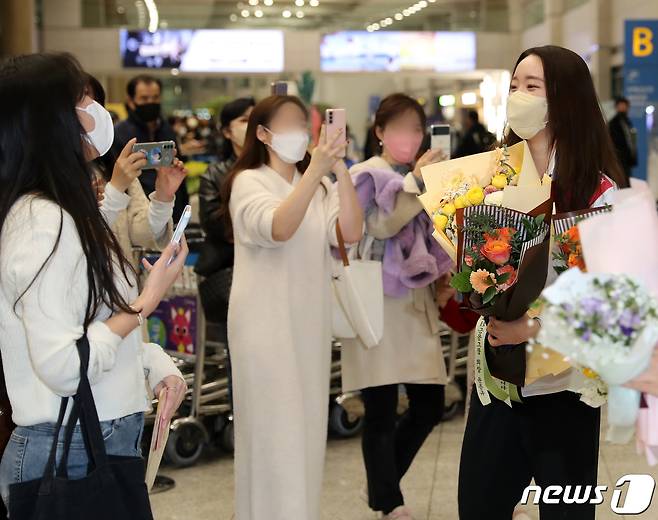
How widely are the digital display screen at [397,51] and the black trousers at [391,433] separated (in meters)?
16.5

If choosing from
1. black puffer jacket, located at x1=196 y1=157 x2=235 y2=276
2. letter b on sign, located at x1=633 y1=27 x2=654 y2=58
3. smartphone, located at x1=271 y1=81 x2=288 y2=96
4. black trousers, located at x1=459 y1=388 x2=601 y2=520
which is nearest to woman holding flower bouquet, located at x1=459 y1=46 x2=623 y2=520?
black trousers, located at x1=459 y1=388 x2=601 y2=520

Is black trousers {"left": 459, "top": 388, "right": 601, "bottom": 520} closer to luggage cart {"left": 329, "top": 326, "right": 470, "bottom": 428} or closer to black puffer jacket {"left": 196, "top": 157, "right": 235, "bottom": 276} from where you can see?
black puffer jacket {"left": 196, "top": 157, "right": 235, "bottom": 276}

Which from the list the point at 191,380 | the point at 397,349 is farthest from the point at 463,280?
the point at 191,380

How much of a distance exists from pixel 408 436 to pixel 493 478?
4.96 ft

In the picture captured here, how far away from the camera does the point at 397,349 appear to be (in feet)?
13.4

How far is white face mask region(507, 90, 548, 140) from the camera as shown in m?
2.68

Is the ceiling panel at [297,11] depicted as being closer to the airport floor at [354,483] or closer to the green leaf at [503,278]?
the airport floor at [354,483]

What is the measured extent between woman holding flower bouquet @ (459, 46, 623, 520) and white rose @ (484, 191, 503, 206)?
0.46 feet

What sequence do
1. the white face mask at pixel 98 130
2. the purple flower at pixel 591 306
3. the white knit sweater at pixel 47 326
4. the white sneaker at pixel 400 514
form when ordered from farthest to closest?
the white sneaker at pixel 400 514 < the white face mask at pixel 98 130 < the white knit sweater at pixel 47 326 < the purple flower at pixel 591 306

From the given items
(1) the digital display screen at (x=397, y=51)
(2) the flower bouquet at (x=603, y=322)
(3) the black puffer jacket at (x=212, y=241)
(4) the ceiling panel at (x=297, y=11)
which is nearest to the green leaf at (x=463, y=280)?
(2) the flower bouquet at (x=603, y=322)

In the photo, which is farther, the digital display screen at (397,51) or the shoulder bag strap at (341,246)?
the digital display screen at (397,51)

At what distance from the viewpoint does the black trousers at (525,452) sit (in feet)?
8.48

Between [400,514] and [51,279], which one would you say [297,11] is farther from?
[51,279]

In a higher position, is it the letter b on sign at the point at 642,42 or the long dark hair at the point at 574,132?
the letter b on sign at the point at 642,42
